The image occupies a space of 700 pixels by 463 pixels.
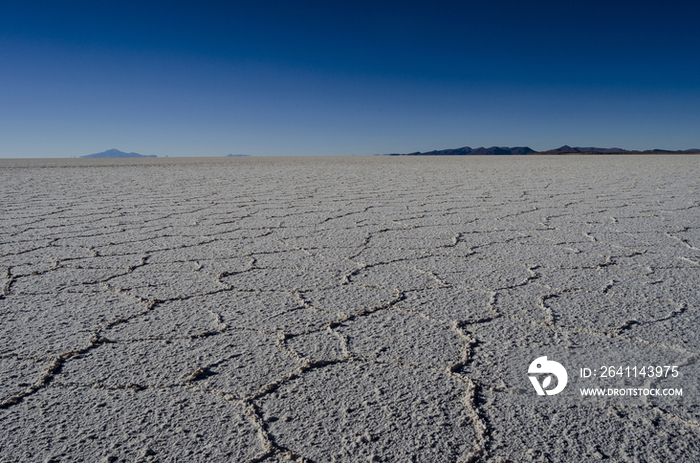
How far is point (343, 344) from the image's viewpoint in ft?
3.68

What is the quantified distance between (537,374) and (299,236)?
5.22ft

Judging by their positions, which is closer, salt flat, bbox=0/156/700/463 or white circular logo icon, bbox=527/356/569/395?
salt flat, bbox=0/156/700/463

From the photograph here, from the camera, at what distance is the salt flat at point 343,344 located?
78cm

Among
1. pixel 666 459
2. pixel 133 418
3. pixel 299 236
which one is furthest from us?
pixel 299 236

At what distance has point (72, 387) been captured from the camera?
3.06 ft

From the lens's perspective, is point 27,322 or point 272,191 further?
point 272,191

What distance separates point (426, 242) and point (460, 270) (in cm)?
50

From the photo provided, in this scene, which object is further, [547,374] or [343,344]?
[343,344]

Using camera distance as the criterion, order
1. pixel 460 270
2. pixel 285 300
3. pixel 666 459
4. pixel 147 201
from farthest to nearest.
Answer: pixel 147 201 < pixel 460 270 < pixel 285 300 < pixel 666 459

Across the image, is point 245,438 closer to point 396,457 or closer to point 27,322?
point 396,457

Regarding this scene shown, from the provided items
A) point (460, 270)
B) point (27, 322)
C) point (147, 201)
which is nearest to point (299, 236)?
point (460, 270)

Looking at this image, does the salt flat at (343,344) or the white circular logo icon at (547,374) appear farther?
the white circular logo icon at (547,374)

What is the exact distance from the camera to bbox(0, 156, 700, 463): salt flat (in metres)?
0.78

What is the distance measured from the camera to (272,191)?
4875mm
